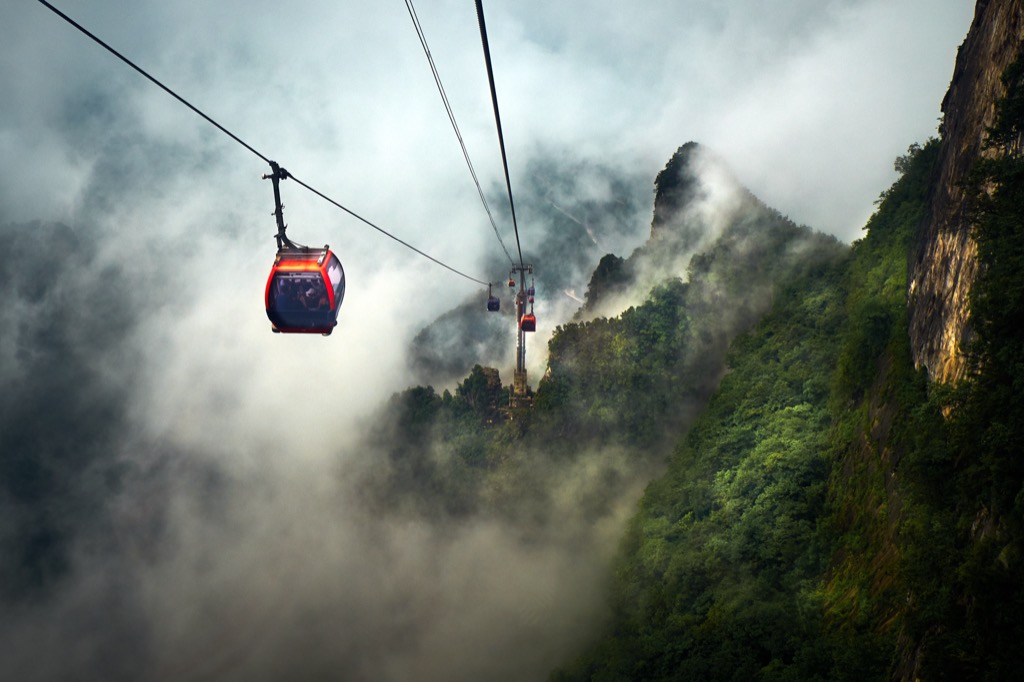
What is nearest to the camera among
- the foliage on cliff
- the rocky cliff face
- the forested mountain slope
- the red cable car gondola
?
the forested mountain slope

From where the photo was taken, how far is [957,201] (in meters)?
16.8

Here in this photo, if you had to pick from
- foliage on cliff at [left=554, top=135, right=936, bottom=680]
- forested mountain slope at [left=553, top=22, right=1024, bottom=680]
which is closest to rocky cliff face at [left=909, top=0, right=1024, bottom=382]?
forested mountain slope at [left=553, top=22, right=1024, bottom=680]

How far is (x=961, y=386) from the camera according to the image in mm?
12469

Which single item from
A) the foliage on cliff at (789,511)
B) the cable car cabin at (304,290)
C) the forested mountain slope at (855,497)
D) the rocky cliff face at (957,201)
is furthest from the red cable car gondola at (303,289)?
the foliage on cliff at (789,511)

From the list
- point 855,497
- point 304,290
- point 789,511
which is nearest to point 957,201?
point 855,497

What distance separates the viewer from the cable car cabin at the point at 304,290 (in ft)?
44.9

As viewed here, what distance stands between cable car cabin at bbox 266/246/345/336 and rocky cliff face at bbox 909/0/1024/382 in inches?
493

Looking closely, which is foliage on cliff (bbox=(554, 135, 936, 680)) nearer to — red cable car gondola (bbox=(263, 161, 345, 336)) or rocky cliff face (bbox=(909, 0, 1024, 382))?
rocky cliff face (bbox=(909, 0, 1024, 382))

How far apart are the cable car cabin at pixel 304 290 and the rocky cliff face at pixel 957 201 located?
1253cm

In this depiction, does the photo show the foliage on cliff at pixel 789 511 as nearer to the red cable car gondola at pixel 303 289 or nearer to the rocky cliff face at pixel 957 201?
the rocky cliff face at pixel 957 201

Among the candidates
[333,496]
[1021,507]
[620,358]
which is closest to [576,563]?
[620,358]

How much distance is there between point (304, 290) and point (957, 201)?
636 inches

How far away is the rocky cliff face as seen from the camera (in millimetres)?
14312

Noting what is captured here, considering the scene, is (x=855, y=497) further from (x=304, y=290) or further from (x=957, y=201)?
(x=304, y=290)
